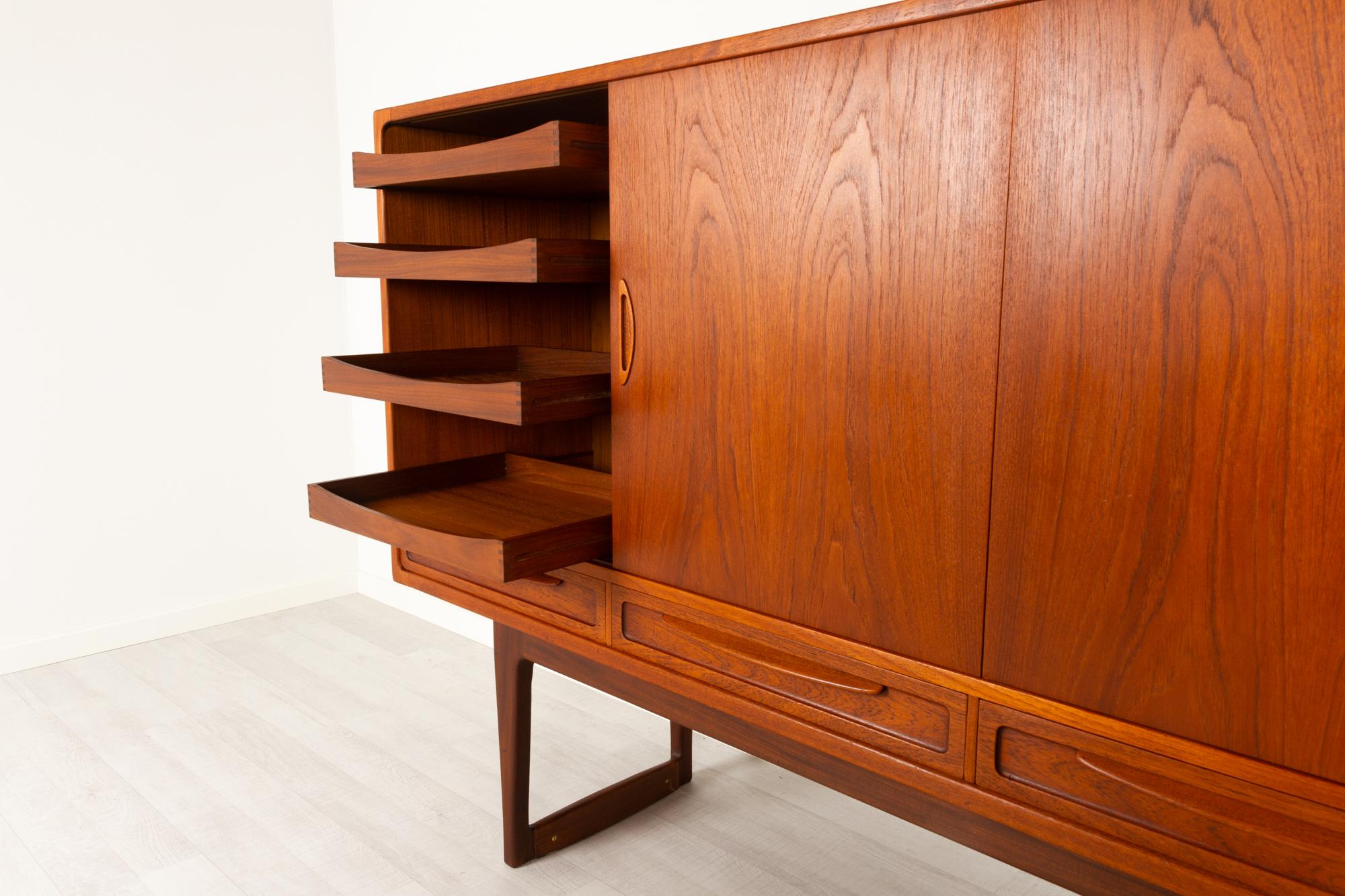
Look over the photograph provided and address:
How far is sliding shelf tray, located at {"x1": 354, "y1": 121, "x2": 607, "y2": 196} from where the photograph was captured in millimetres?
1294

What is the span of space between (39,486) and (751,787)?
218cm

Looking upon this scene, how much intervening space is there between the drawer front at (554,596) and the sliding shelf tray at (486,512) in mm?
76

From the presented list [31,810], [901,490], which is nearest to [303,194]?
[31,810]

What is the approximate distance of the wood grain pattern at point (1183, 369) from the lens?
2.48 feet

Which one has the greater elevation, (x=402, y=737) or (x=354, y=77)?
(x=354, y=77)

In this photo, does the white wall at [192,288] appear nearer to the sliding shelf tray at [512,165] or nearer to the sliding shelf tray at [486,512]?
the sliding shelf tray at [512,165]

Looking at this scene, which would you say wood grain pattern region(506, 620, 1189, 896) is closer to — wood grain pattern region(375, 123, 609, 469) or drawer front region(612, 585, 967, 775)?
drawer front region(612, 585, 967, 775)

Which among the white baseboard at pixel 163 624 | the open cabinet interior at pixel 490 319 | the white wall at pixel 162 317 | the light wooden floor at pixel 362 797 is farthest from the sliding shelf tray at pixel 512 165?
the white baseboard at pixel 163 624

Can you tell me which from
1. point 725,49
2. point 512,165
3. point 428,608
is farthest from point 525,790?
point 428,608

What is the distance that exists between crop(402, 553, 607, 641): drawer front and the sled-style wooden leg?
17cm

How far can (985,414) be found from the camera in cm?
95

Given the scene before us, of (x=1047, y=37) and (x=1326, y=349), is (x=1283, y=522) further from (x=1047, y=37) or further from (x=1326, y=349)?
(x=1047, y=37)

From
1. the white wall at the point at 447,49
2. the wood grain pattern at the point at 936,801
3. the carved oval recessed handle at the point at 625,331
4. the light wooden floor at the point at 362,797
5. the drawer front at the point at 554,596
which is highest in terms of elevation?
the white wall at the point at 447,49

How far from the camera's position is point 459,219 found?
1.80 meters
